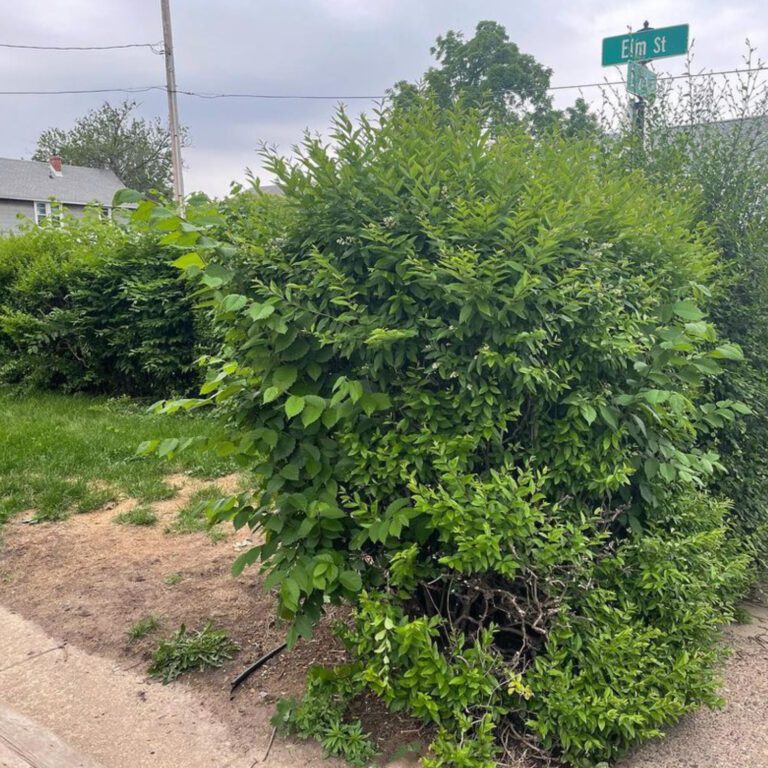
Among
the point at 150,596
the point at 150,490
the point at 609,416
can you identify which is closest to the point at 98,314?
the point at 150,490

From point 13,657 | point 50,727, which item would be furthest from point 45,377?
point 50,727

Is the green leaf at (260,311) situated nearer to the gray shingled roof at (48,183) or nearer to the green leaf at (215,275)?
the green leaf at (215,275)

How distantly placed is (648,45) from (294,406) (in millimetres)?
3611

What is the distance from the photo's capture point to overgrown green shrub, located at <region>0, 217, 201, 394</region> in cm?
762

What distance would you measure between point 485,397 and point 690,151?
2.45 metres

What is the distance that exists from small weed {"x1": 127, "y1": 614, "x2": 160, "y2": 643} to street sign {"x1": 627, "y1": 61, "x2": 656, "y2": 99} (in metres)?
3.94

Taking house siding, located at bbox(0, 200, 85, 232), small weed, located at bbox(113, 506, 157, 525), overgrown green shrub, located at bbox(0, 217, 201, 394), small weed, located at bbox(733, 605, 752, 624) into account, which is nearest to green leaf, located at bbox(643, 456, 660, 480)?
small weed, located at bbox(733, 605, 752, 624)

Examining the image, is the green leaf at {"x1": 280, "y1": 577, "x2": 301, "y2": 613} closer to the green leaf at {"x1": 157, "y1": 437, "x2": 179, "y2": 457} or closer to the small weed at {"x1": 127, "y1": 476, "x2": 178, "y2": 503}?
the green leaf at {"x1": 157, "y1": 437, "x2": 179, "y2": 457}

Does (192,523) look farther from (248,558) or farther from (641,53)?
(641,53)

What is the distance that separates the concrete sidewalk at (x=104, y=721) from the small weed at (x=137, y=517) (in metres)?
1.38

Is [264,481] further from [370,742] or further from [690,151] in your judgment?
[690,151]

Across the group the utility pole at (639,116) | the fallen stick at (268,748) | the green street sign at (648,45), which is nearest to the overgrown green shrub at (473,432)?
the fallen stick at (268,748)

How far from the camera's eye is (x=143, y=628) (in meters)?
2.99

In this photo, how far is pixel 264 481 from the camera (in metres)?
2.29
